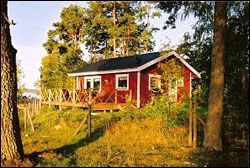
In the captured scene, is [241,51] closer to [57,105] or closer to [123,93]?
A: [123,93]

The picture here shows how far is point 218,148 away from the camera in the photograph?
1331cm

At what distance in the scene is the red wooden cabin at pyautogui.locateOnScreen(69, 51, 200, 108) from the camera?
2936 cm

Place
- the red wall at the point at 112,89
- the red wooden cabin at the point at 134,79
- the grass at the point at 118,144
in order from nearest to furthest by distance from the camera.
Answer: the grass at the point at 118,144 < the red wooden cabin at the point at 134,79 < the red wall at the point at 112,89

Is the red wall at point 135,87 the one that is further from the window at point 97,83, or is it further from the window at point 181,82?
the window at point 97,83

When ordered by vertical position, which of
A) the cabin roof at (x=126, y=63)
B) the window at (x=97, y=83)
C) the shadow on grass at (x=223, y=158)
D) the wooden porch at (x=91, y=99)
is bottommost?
the shadow on grass at (x=223, y=158)

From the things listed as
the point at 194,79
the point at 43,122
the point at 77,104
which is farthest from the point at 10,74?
the point at 194,79

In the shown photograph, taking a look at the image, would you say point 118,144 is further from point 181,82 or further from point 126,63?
point 181,82

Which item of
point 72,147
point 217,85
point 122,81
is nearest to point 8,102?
point 72,147

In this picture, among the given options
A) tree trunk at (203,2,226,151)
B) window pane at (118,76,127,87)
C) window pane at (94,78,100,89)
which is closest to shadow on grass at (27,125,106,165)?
tree trunk at (203,2,226,151)

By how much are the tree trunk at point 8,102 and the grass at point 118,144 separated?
0.67m

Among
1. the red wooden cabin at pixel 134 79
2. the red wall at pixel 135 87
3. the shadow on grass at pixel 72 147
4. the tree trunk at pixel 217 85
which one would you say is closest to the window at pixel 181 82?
the red wooden cabin at pixel 134 79

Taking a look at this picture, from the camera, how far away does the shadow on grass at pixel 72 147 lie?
36.0 ft

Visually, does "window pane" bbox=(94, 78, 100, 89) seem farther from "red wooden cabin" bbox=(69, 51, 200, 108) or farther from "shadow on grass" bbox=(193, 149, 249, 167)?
"shadow on grass" bbox=(193, 149, 249, 167)

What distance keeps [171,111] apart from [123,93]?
40.7 ft
